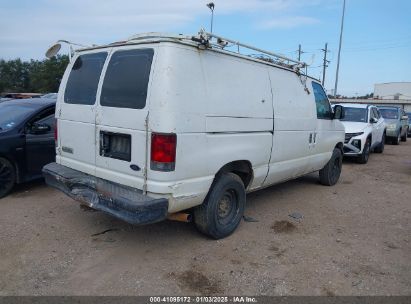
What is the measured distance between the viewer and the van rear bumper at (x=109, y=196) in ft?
12.1

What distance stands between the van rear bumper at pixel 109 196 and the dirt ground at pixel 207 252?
0.58m

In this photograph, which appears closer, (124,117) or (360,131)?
(124,117)

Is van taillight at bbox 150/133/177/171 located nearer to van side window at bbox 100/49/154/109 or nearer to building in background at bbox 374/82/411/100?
van side window at bbox 100/49/154/109

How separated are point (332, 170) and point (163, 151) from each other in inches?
204

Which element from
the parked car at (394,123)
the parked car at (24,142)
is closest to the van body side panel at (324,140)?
the parked car at (24,142)

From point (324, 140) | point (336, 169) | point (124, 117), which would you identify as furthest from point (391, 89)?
point (124, 117)

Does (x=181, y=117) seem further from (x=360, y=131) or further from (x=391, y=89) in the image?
(x=391, y=89)

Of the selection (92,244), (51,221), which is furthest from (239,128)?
(51,221)

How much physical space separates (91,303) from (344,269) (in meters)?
2.60

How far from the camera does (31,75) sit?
71.4 m

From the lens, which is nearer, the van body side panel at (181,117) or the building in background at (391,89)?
the van body side panel at (181,117)

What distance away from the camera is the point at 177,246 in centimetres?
450

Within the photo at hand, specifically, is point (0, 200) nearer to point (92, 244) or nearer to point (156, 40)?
point (92, 244)

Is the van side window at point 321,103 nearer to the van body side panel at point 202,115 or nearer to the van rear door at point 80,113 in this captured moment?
the van body side panel at point 202,115
